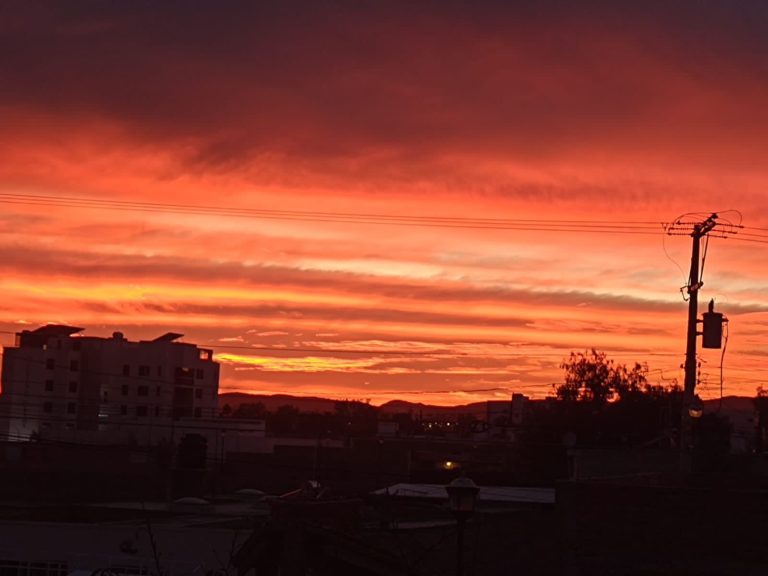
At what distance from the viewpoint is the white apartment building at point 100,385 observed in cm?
11762

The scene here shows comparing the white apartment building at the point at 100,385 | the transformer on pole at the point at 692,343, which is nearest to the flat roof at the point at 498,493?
the transformer on pole at the point at 692,343

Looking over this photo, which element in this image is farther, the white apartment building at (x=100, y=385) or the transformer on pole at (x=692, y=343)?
the white apartment building at (x=100, y=385)

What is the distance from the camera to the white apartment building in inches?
4631

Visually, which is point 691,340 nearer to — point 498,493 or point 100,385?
point 498,493

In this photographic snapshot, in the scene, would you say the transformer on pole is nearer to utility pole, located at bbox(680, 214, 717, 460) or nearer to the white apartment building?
utility pole, located at bbox(680, 214, 717, 460)

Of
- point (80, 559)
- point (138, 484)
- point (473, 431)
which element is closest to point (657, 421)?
point (473, 431)

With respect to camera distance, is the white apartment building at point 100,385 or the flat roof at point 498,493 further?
the white apartment building at point 100,385

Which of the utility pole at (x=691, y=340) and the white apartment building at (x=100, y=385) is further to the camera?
the white apartment building at (x=100, y=385)

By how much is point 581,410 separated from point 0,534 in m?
53.7

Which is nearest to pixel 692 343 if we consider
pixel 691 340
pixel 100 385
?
pixel 691 340

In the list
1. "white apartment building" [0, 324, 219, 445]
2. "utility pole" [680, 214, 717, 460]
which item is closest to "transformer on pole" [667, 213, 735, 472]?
"utility pole" [680, 214, 717, 460]

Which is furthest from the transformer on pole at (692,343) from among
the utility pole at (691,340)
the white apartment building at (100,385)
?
the white apartment building at (100,385)

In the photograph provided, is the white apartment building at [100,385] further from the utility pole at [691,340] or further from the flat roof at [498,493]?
the utility pole at [691,340]

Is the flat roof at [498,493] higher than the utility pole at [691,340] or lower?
lower
